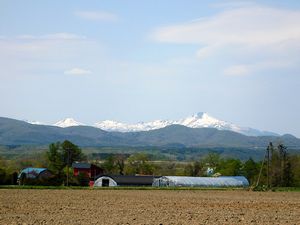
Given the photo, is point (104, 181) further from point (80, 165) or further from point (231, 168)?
point (231, 168)

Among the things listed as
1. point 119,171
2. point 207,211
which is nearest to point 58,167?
point 119,171

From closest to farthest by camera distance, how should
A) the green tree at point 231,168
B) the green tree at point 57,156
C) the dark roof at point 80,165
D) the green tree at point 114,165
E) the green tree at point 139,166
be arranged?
the green tree at point 57,156 < the dark roof at point 80,165 < the green tree at point 231,168 < the green tree at point 114,165 < the green tree at point 139,166

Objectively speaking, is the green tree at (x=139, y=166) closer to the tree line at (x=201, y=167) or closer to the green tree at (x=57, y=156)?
the tree line at (x=201, y=167)

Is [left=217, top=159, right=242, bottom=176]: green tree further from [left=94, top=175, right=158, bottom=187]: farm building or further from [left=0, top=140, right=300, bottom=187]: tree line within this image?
[left=94, top=175, right=158, bottom=187]: farm building

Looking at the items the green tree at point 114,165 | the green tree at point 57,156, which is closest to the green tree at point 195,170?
the green tree at point 114,165

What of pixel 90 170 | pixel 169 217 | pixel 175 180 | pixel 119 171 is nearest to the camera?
pixel 169 217

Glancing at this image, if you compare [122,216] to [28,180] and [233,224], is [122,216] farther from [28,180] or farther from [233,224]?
[28,180]

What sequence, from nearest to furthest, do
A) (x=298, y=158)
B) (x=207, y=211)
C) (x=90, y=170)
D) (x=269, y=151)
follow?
(x=207, y=211) < (x=269, y=151) < (x=298, y=158) < (x=90, y=170)

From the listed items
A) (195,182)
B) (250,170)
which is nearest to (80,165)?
(195,182)

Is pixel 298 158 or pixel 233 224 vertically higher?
pixel 298 158

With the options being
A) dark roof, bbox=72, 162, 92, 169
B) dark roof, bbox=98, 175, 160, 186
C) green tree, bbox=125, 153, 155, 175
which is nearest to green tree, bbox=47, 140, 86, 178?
dark roof, bbox=72, 162, 92, 169

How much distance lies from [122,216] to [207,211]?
20.7 feet

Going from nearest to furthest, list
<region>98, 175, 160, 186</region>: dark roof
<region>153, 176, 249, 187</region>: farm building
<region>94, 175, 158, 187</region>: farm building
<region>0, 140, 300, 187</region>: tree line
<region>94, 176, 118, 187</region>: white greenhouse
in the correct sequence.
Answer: <region>0, 140, 300, 187</region>: tree line
<region>153, 176, 249, 187</region>: farm building
<region>94, 175, 158, 187</region>: farm building
<region>94, 176, 118, 187</region>: white greenhouse
<region>98, 175, 160, 186</region>: dark roof

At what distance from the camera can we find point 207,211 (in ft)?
113
